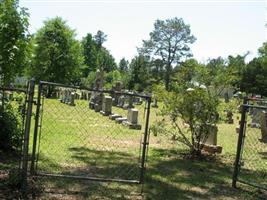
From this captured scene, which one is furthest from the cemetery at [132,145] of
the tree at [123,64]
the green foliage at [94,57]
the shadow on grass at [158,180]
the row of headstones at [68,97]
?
the tree at [123,64]

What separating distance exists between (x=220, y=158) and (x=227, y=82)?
2.27 meters

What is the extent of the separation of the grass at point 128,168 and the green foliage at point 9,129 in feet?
2.28

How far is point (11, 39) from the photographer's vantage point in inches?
357

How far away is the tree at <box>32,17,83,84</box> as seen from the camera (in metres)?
40.3

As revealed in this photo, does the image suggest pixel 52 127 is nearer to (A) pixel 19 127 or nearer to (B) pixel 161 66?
(A) pixel 19 127

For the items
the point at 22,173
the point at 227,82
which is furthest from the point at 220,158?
the point at 22,173

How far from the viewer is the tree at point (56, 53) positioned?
40.3 meters

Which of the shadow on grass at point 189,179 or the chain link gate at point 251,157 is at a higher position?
the chain link gate at point 251,157

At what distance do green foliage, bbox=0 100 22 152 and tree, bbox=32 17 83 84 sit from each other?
104 feet

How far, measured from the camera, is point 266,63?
2970cm

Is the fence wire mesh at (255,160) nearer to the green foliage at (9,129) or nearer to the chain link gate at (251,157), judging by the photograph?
the chain link gate at (251,157)

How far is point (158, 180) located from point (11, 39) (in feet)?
15.2

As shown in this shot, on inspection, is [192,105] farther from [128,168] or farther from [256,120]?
[256,120]

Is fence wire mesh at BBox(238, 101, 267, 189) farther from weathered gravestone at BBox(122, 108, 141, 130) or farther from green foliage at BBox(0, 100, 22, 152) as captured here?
green foliage at BBox(0, 100, 22, 152)
